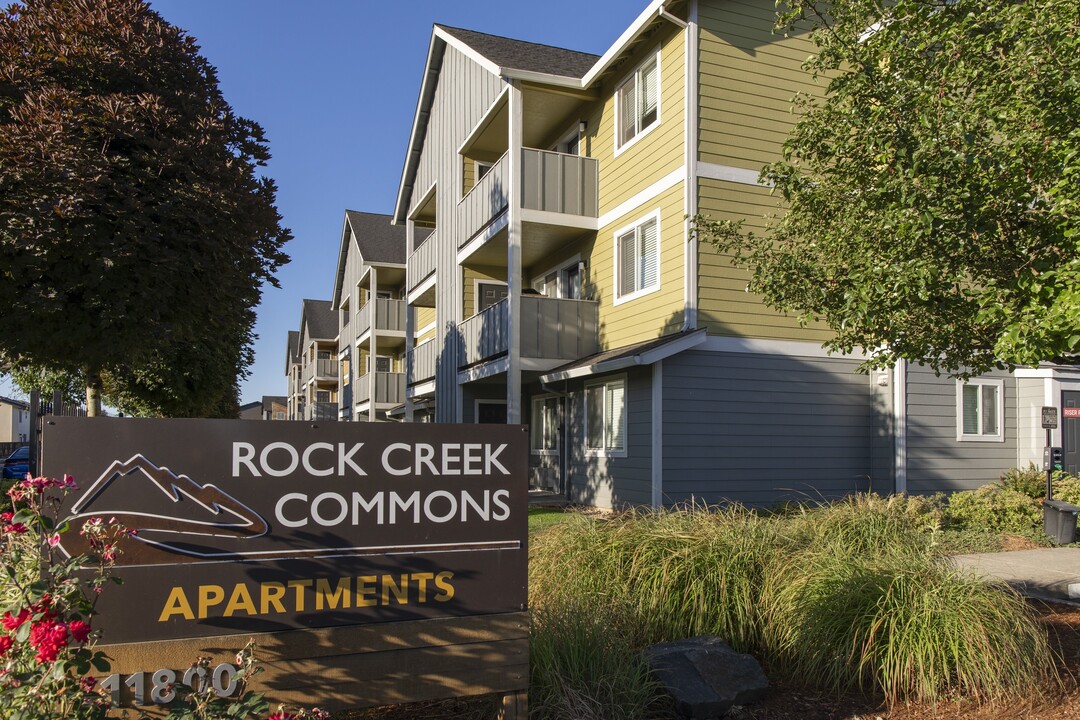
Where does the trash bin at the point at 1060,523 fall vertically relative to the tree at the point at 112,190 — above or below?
below

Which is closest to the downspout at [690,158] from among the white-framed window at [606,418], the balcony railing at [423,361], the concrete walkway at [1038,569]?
the white-framed window at [606,418]

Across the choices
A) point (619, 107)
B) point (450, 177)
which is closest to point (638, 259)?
point (619, 107)

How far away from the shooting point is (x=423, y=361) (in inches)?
922

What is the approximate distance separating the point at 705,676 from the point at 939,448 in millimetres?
11982

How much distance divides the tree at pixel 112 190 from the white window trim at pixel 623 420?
6.67 m

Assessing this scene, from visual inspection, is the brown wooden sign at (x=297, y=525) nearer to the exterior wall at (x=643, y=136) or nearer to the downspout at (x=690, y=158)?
the downspout at (x=690, y=158)

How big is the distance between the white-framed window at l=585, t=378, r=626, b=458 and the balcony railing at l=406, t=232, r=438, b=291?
8699mm

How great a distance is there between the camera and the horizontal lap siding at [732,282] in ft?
44.0

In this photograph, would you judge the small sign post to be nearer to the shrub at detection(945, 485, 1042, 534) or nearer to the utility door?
the shrub at detection(945, 485, 1042, 534)

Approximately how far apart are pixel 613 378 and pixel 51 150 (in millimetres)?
9393

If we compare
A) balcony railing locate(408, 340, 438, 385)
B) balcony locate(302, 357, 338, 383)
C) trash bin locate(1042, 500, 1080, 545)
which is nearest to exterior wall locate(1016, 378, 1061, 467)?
trash bin locate(1042, 500, 1080, 545)

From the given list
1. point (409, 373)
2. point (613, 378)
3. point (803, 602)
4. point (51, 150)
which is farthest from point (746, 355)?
point (409, 373)

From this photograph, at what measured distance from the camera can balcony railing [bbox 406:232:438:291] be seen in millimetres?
23250

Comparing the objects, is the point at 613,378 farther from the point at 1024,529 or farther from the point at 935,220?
the point at 935,220
